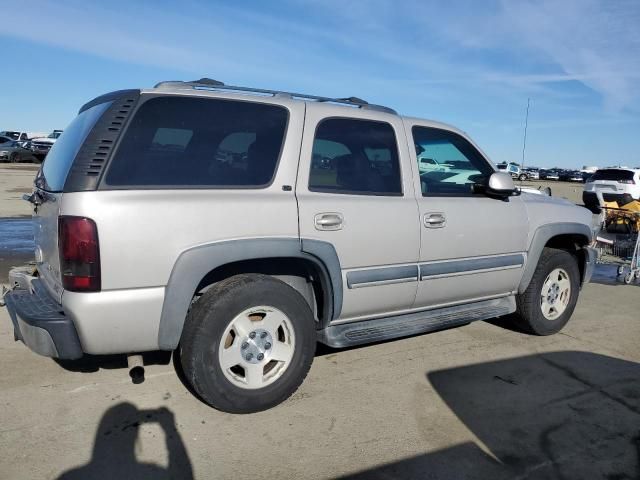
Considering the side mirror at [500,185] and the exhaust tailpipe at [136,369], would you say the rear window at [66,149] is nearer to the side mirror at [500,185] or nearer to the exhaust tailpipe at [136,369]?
the exhaust tailpipe at [136,369]

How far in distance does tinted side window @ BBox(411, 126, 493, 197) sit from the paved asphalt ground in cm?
136

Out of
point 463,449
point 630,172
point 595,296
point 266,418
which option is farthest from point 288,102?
point 630,172

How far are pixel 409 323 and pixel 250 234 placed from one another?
1.53 metres

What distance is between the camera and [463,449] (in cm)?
304

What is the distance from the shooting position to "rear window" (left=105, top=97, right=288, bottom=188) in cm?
302

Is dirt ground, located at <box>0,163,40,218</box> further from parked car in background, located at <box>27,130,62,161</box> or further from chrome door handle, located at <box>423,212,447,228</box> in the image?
parked car in background, located at <box>27,130,62,161</box>

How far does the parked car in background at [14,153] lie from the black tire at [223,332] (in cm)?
3331

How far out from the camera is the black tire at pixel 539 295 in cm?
485

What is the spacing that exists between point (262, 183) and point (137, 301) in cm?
101

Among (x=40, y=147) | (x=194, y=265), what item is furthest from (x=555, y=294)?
(x=40, y=147)

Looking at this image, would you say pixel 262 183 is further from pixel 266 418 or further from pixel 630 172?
pixel 630 172

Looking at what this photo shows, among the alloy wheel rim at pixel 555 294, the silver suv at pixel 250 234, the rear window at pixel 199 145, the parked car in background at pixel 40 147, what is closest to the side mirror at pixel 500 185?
the silver suv at pixel 250 234

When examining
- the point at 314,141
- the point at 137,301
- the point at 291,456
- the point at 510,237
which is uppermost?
the point at 314,141

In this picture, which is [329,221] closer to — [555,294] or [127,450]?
[127,450]
